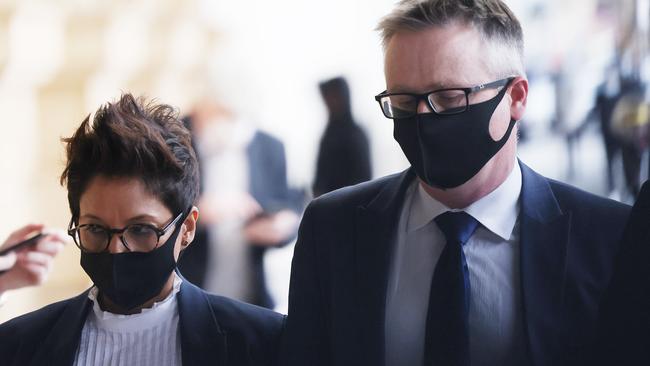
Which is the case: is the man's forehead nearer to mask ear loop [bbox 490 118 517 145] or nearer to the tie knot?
mask ear loop [bbox 490 118 517 145]

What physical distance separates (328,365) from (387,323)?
0.59 ft

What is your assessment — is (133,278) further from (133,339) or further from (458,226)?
(458,226)

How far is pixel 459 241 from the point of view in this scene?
1.59m

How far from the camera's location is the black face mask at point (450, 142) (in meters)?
1.55

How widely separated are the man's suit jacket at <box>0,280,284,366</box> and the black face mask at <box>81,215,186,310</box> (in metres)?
0.10

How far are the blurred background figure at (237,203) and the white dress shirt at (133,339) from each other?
1603 mm

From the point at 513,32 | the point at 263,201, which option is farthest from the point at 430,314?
the point at 263,201

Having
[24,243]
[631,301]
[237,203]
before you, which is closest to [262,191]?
[237,203]

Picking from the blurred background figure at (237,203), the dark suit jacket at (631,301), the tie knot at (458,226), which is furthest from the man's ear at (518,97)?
the blurred background figure at (237,203)

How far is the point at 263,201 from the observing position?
3553mm

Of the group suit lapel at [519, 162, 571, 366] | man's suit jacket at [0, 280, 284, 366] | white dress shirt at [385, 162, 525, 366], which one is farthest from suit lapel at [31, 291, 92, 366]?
suit lapel at [519, 162, 571, 366]

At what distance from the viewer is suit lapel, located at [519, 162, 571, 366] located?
1.48m

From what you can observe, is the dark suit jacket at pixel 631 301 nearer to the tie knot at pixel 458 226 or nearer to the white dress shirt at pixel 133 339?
the tie knot at pixel 458 226

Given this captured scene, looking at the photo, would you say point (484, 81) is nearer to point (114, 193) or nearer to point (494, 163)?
point (494, 163)
